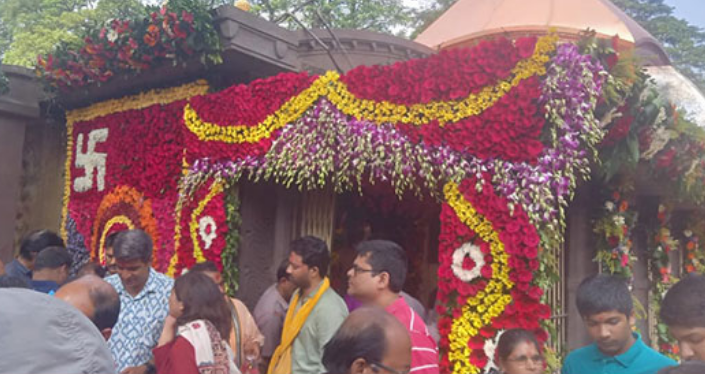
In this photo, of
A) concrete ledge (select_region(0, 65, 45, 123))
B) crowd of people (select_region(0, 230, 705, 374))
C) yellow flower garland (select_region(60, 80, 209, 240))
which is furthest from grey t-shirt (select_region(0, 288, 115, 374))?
concrete ledge (select_region(0, 65, 45, 123))

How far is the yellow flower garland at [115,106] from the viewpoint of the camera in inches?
308

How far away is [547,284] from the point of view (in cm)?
498

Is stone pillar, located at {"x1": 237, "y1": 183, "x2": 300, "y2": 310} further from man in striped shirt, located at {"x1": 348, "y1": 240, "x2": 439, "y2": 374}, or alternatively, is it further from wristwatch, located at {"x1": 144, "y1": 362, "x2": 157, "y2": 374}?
man in striped shirt, located at {"x1": 348, "y1": 240, "x2": 439, "y2": 374}

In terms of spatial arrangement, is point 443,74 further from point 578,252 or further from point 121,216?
point 121,216

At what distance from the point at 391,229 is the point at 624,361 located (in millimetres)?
5513

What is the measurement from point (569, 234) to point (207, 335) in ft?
15.0

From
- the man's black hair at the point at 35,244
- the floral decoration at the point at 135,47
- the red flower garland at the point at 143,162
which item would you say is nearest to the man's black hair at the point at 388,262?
the man's black hair at the point at 35,244

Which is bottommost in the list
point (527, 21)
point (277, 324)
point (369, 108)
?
point (277, 324)

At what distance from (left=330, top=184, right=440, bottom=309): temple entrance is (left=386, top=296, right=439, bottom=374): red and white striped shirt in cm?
423

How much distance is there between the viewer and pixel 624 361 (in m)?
3.07

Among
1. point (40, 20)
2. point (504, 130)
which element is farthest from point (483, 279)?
point (40, 20)

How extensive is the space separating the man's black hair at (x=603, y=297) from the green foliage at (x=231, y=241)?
4430 millimetres

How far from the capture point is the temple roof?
1050cm

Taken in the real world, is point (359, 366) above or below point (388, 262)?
below
